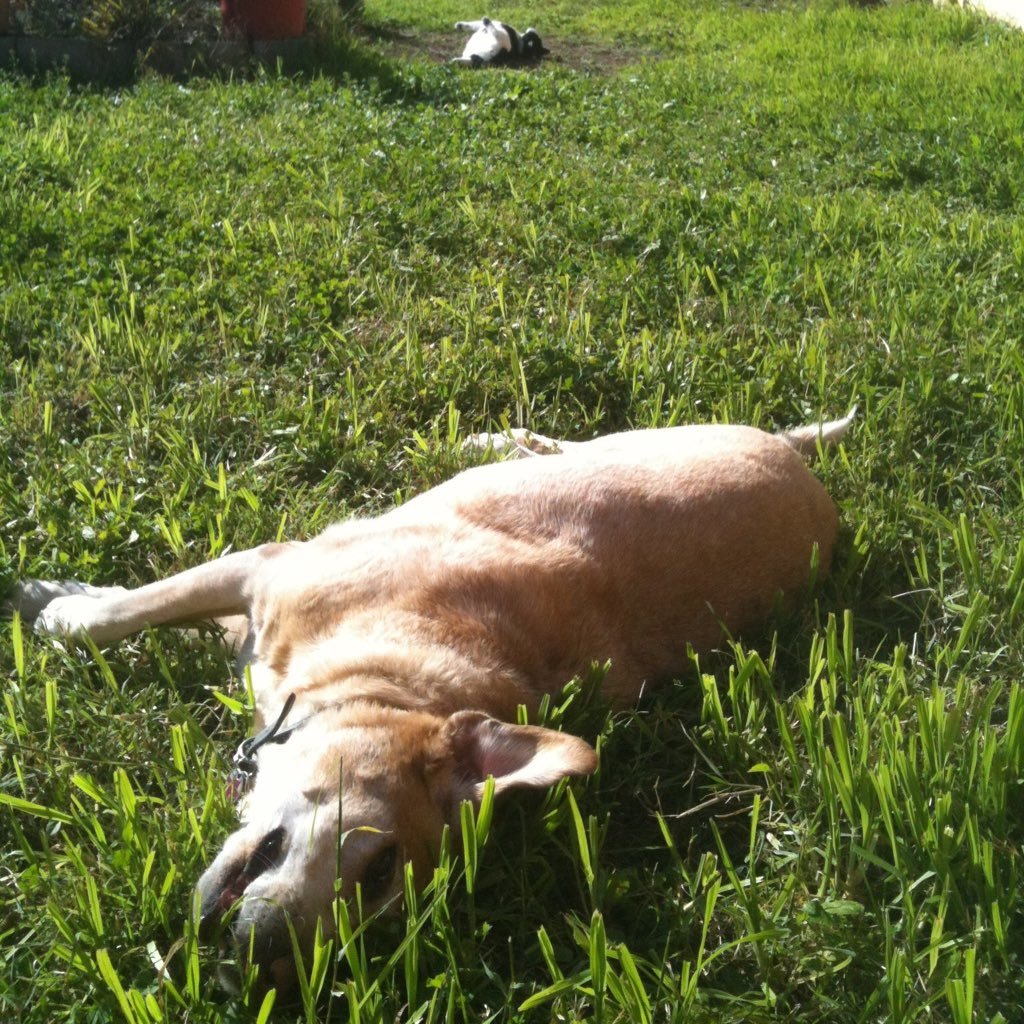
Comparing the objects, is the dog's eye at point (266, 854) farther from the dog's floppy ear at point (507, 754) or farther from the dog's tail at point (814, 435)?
the dog's tail at point (814, 435)

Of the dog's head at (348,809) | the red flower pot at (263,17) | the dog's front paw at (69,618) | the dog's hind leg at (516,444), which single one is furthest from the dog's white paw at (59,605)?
the red flower pot at (263,17)

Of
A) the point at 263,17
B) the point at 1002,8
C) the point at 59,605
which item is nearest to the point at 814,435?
the point at 59,605

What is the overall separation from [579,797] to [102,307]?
3.16 metres

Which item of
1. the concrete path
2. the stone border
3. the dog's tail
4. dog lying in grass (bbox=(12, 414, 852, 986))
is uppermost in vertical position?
the concrete path

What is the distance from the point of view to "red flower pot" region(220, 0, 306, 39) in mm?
8883

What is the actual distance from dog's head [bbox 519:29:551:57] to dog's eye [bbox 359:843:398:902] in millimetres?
9917

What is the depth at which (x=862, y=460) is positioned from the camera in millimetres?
4094

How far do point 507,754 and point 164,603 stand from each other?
3.82 ft

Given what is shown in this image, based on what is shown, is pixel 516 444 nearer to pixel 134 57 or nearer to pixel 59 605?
pixel 59 605

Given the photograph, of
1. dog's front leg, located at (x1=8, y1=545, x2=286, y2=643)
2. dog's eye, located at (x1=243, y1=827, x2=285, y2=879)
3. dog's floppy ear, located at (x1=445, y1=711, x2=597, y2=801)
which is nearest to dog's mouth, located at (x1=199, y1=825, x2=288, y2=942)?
dog's eye, located at (x1=243, y1=827, x2=285, y2=879)

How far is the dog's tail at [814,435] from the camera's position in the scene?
416 cm

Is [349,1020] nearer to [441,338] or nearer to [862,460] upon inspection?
[862,460]

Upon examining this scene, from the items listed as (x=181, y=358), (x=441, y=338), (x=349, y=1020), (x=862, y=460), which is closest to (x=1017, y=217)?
(x=862, y=460)

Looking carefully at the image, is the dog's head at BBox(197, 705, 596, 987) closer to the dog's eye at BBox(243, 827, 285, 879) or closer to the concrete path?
the dog's eye at BBox(243, 827, 285, 879)
